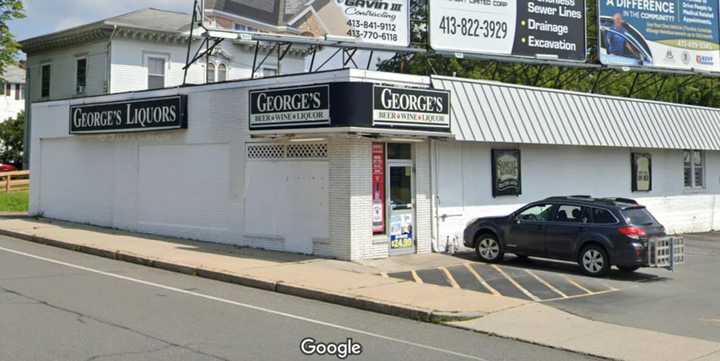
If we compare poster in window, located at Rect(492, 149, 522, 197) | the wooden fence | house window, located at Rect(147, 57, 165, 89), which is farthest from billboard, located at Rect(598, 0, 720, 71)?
the wooden fence

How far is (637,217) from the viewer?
14.0 meters

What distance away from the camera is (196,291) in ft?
38.1

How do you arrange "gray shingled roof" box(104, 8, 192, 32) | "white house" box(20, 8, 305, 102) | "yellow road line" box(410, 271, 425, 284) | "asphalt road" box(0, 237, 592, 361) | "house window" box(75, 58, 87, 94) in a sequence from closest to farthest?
"asphalt road" box(0, 237, 592, 361) < "yellow road line" box(410, 271, 425, 284) < "white house" box(20, 8, 305, 102) < "gray shingled roof" box(104, 8, 192, 32) < "house window" box(75, 58, 87, 94)

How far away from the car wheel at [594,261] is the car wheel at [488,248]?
2041mm

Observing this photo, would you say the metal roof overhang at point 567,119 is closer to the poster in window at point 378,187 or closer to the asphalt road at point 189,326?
the poster in window at point 378,187

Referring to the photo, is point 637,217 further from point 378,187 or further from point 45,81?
point 45,81

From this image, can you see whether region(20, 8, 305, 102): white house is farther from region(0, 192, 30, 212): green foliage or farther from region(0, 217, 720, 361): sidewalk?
region(0, 217, 720, 361): sidewalk

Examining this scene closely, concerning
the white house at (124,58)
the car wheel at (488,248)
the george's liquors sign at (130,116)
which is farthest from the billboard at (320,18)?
the white house at (124,58)

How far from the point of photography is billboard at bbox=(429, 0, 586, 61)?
2092 cm

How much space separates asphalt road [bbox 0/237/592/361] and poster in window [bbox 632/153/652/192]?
15.6m

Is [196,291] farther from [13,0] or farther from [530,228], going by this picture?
[13,0]

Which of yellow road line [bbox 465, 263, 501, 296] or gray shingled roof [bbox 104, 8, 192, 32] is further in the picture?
gray shingled roof [bbox 104, 8, 192, 32]

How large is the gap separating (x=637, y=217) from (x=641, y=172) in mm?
10044

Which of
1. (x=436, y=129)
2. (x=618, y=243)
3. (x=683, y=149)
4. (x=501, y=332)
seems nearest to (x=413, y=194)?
(x=436, y=129)
